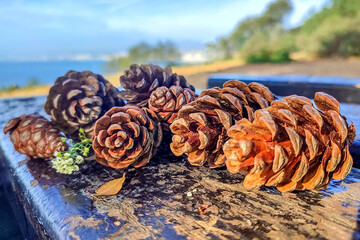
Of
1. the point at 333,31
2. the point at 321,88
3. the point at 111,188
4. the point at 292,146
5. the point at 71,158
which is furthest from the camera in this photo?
the point at 333,31

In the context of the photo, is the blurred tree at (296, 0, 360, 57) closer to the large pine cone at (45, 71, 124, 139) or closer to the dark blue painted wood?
the dark blue painted wood

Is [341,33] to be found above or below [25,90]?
above

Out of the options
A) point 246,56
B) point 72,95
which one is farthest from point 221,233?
point 246,56

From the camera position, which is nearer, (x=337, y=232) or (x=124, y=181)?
(x=337, y=232)

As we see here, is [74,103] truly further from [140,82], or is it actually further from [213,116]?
[213,116]

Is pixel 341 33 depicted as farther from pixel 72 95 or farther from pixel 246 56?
pixel 72 95

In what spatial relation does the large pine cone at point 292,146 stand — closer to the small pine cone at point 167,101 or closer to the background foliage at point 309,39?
the small pine cone at point 167,101

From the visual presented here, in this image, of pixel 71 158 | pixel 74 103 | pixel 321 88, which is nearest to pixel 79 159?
pixel 71 158

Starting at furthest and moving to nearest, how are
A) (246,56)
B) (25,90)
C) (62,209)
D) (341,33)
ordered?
1. (246,56)
2. (341,33)
3. (25,90)
4. (62,209)
